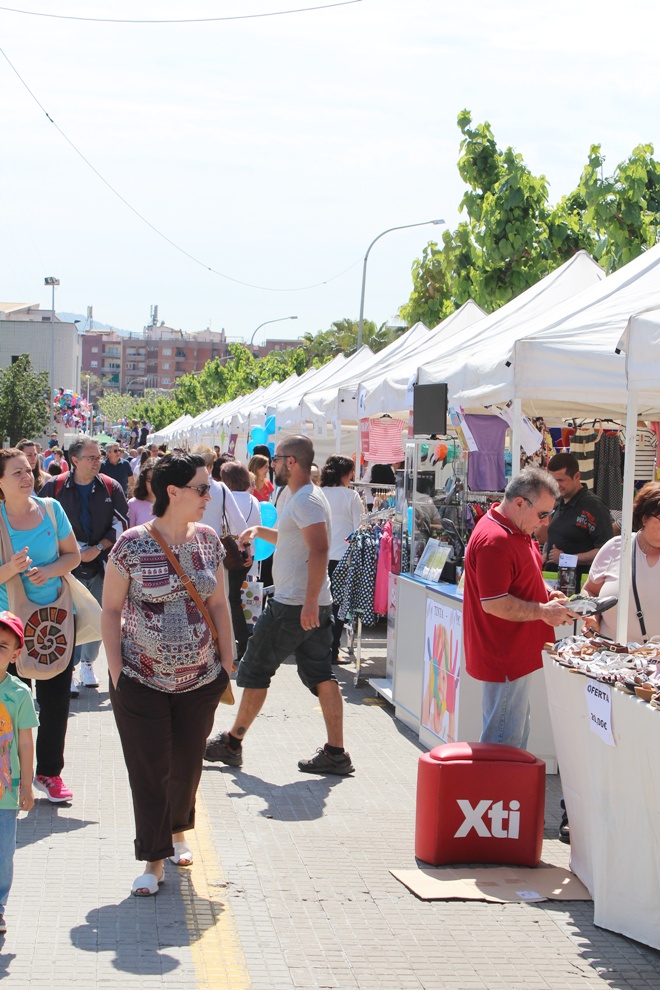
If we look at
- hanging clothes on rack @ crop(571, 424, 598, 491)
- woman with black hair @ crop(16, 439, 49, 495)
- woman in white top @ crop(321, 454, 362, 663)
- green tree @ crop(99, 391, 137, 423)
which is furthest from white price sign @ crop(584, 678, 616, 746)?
green tree @ crop(99, 391, 137, 423)

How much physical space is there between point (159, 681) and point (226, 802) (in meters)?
1.80

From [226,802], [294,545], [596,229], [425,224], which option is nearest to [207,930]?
[226,802]

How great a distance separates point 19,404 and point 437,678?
5839 centimetres

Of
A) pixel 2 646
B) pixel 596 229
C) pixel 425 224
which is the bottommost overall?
pixel 2 646

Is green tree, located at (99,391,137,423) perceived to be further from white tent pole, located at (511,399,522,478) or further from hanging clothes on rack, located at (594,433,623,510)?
white tent pole, located at (511,399,522,478)

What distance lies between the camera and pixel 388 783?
6.83 meters


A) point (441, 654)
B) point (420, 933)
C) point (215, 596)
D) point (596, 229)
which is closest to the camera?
point (420, 933)

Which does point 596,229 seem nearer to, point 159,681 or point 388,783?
point 388,783

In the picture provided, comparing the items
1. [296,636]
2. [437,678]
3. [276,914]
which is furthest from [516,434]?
[276,914]

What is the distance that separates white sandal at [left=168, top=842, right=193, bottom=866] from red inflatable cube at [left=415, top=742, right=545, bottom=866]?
3.61 feet

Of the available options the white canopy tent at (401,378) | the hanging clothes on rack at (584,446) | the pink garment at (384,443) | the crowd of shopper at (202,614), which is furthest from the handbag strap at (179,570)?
the pink garment at (384,443)

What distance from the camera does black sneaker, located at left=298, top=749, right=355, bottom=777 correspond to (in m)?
6.93

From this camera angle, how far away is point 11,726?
434 cm

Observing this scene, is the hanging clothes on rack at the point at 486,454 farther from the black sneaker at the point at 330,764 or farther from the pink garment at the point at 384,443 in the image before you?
the pink garment at the point at 384,443
